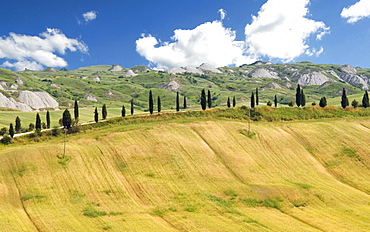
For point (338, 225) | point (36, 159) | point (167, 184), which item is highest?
point (36, 159)

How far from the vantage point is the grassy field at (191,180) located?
4634 cm

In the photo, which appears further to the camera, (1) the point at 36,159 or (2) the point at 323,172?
(2) the point at 323,172

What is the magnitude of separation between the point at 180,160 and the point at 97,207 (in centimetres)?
2453

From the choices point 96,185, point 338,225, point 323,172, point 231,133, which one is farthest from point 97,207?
point 323,172

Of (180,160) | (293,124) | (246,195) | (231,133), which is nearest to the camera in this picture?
(246,195)

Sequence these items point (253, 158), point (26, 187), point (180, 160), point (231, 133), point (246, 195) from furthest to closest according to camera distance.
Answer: point (231, 133) → point (253, 158) → point (180, 160) → point (246, 195) → point (26, 187)

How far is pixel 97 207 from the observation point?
49.5m

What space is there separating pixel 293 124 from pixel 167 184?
55.3m

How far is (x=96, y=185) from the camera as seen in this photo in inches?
2235

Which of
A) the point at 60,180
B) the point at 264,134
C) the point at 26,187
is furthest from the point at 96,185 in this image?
the point at 264,134

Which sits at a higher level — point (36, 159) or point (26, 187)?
point (36, 159)

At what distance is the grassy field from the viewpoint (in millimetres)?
46344

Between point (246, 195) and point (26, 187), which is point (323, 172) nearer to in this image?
point (246, 195)

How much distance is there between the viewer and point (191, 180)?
203ft
